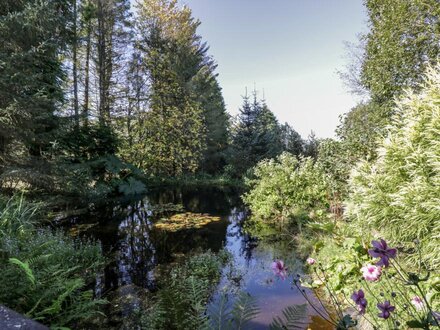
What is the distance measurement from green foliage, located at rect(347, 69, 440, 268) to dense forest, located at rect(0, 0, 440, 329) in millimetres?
22

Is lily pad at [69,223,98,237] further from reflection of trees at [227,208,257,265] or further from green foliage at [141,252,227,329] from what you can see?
reflection of trees at [227,208,257,265]

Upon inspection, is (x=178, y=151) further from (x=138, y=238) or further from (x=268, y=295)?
(x=268, y=295)

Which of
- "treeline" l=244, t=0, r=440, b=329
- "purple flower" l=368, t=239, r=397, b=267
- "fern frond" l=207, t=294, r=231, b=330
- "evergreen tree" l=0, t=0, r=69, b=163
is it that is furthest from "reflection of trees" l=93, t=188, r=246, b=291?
"purple flower" l=368, t=239, r=397, b=267

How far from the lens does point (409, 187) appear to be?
3.71 metres

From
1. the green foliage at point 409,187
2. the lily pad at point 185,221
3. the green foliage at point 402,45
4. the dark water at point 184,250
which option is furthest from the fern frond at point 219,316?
the green foliage at point 402,45

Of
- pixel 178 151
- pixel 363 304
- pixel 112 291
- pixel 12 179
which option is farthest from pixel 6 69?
pixel 178 151

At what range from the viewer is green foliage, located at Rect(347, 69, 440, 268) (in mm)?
3443

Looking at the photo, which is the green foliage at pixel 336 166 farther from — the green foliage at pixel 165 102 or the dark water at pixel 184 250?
the green foliage at pixel 165 102

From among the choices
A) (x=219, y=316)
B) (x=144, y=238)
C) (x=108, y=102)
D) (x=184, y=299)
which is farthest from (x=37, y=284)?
(x=108, y=102)

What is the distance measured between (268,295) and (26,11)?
7873 mm

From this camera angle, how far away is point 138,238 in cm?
672

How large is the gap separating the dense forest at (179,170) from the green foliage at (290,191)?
0.04 meters

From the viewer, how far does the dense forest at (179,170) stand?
2.82 metres

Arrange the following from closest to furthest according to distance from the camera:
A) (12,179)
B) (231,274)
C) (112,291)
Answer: (112,291)
(231,274)
(12,179)
